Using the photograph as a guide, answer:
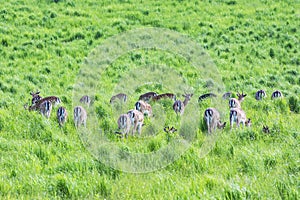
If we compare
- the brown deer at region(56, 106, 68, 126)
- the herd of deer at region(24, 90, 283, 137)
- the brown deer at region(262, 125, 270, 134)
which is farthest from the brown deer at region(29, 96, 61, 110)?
the brown deer at region(262, 125, 270, 134)

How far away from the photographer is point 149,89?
1409 cm

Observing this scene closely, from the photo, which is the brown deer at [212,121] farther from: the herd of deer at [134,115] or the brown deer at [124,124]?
the brown deer at [124,124]

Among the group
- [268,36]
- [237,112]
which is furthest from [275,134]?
[268,36]

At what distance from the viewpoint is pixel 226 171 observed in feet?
20.3

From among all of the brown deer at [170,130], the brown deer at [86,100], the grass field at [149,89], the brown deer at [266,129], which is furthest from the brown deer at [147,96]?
the brown deer at [266,129]

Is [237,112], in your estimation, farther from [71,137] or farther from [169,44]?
[169,44]

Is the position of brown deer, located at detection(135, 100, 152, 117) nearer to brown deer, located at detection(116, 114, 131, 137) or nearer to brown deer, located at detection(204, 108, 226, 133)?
brown deer, located at detection(116, 114, 131, 137)

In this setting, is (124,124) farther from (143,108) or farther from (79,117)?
(143,108)

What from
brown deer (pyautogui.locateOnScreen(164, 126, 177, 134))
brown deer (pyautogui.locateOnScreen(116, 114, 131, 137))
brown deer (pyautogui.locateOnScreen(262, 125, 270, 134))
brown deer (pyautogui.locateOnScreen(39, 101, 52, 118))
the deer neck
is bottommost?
brown deer (pyautogui.locateOnScreen(262, 125, 270, 134))

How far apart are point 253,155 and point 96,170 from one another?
2440mm

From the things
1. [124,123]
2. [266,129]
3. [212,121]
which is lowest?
[266,129]

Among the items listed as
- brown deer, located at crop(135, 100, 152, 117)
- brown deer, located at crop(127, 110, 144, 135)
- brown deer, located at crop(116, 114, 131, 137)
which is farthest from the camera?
brown deer, located at crop(135, 100, 152, 117)

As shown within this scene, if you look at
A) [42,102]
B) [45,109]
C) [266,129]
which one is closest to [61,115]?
[45,109]

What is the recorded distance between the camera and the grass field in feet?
18.9
